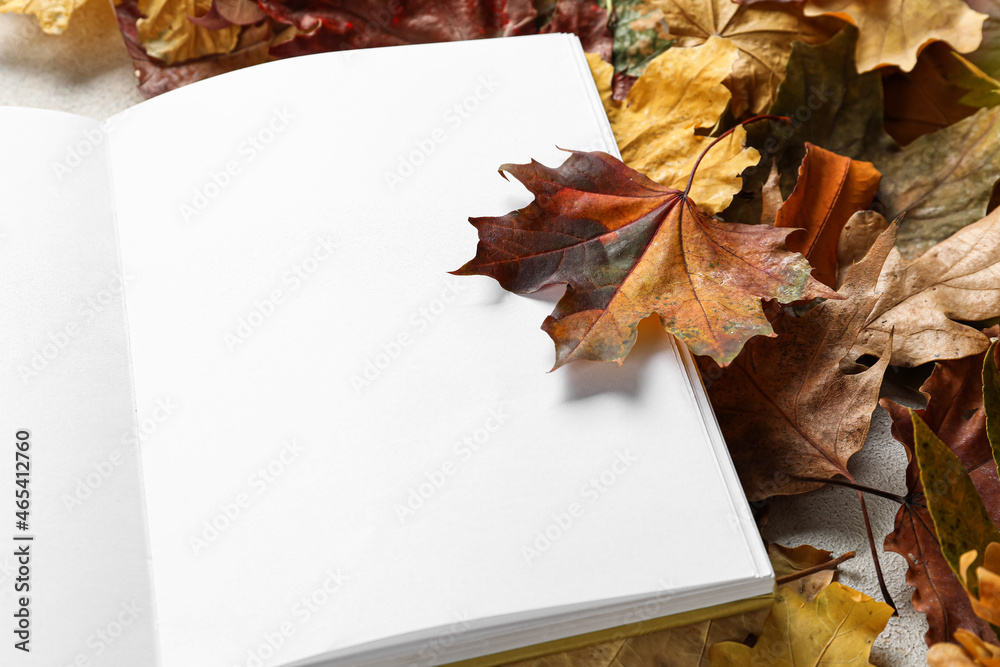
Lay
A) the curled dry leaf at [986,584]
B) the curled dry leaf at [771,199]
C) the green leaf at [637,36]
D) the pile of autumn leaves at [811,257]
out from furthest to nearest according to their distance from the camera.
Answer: the green leaf at [637,36]
the curled dry leaf at [771,199]
the pile of autumn leaves at [811,257]
the curled dry leaf at [986,584]

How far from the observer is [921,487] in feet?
1.70

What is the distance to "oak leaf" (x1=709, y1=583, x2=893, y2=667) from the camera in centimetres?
48

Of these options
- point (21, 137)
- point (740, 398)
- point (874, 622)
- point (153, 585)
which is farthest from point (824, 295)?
point (21, 137)

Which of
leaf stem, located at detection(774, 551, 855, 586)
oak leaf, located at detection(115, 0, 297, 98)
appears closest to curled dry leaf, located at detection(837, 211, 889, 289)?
leaf stem, located at detection(774, 551, 855, 586)

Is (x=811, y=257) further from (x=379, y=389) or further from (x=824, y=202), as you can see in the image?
(x=379, y=389)

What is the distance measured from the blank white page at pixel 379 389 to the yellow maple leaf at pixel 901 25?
0.81 ft

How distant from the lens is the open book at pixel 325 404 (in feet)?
1.50

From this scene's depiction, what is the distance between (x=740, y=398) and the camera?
556 millimetres

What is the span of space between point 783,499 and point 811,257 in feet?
0.64

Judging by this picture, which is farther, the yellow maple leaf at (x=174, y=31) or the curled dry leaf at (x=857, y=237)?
the yellow maple leaf at (x=174, y=31)

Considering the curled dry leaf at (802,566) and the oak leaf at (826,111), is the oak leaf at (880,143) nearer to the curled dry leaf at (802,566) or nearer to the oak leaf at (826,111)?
the oak leaf at (826,111)

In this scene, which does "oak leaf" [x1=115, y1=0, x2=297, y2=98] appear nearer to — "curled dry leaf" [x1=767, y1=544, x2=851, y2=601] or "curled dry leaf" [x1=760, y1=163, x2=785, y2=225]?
"curled dry leaf" [x1=760, y1=163, x2=785, y2=225]

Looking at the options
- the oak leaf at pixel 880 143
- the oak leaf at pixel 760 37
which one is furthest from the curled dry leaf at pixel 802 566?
the oak leaf at pixel 760 37

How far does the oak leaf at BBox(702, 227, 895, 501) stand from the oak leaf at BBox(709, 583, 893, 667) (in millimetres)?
77
